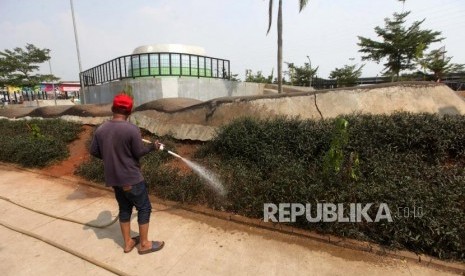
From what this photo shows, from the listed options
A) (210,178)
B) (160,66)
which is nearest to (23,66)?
(160,66)

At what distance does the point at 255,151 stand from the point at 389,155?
223 cm

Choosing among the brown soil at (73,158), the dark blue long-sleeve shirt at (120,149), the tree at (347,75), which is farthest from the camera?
the tree at (347,75)

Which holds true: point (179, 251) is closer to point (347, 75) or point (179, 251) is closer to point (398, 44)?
point (398, 44)

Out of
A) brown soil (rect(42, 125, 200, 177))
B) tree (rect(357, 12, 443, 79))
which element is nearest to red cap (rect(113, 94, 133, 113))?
brown soil (rect(42, 125, 200, 177))

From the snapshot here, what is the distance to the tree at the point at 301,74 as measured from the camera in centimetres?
3219

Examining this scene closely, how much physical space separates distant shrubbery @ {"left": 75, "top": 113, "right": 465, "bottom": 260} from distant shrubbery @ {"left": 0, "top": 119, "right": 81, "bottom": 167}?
295 cm

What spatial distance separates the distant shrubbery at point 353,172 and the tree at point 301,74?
28610 millimetres

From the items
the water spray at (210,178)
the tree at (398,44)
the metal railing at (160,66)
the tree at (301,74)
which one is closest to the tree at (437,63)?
the tree at (398,44)

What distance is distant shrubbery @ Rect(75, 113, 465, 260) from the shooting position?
127 inches

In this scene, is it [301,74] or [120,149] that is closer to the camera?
[120,149]

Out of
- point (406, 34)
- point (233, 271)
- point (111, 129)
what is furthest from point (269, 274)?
point (406, 34)

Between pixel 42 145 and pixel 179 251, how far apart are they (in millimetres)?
5931

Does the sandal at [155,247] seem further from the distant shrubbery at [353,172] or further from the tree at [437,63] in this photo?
the tree at [437,63]

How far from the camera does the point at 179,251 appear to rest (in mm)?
3270
